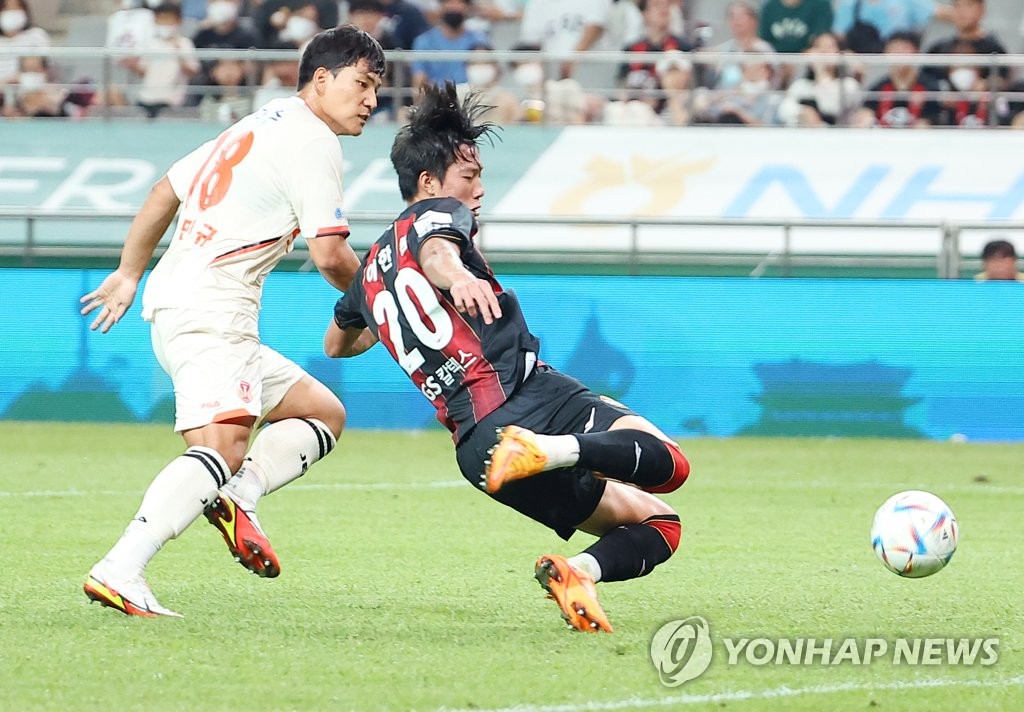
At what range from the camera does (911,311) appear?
39.2 feet

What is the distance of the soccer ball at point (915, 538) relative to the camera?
546 cm

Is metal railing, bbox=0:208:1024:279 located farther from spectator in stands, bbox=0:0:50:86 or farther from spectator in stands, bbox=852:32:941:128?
spectator in stands, bbox=0:0:50:86

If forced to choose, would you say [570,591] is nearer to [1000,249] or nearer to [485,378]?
[485,378]

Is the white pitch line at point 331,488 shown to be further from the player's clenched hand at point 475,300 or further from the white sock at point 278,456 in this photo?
the player's clenched hand at point 475,300

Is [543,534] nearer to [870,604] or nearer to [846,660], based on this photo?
[870,604]

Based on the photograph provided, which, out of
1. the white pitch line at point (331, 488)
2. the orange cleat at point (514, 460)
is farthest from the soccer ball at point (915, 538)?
the white pitch line at point (331, 488)

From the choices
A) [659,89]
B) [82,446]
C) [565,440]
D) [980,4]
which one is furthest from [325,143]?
[980,4]

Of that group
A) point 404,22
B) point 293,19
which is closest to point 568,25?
point 404,22

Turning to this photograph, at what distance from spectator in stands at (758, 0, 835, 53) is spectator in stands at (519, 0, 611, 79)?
5.43 ft

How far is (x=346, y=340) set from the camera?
5.46 m

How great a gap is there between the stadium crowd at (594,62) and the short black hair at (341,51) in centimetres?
861

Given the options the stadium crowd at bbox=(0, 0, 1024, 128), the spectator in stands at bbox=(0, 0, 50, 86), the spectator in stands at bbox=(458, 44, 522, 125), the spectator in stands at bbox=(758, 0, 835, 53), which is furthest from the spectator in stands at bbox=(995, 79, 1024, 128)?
the spectator in stands at bbox=(0, 0, 50, 86)

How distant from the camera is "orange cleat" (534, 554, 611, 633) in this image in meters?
4.83

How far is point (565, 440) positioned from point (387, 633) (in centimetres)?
86
